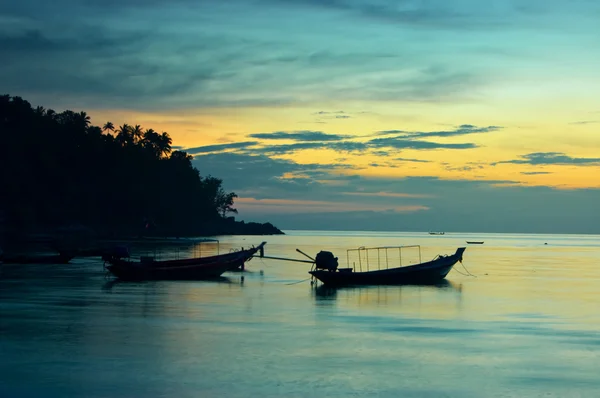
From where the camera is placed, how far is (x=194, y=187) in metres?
171

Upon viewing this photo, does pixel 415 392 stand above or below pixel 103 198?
below

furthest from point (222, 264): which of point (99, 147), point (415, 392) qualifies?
point (99, 147)

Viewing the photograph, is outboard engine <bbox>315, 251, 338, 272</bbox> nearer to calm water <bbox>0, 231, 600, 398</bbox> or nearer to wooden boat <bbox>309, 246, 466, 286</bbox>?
wooden boat <bbox>309, 246, 466, 286</bbox>

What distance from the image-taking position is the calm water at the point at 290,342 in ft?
56.7

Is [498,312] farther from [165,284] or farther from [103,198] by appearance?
[103,198]

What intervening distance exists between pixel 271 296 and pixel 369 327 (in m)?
12.7

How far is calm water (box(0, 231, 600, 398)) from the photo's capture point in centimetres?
1730

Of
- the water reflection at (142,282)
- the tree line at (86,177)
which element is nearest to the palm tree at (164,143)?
the tree line at (86,177)

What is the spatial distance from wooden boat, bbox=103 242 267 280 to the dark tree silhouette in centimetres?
5760

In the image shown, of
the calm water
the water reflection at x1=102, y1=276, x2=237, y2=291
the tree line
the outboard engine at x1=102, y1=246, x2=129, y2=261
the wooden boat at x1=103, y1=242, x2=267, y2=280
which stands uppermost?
the tree line

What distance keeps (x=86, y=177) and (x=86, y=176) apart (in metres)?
0.31

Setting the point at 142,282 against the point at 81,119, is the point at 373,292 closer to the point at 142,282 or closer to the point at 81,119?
the point at 142,282

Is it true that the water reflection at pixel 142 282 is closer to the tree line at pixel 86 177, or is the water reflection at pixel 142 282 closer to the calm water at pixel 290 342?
the calm water at pixel 290 342

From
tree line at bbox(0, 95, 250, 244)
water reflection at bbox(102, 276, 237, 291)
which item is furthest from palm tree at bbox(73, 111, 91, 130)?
water reflection at bbox(102, 276, 237, 291)
